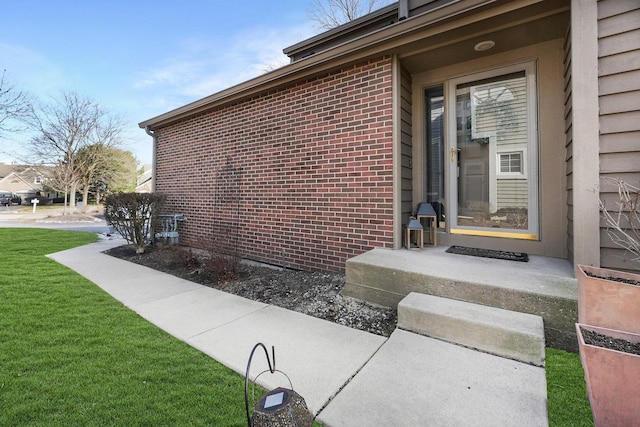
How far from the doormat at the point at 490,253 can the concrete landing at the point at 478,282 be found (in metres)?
0.12

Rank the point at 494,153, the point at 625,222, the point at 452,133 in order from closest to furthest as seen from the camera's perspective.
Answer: the point at 625,222
the point at 494,153
the point at 452,133

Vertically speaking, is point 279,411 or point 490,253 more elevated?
point 490,253

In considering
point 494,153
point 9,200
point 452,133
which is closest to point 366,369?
point 494,153

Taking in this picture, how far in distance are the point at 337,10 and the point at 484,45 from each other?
1160cm

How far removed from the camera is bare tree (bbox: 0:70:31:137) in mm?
9938

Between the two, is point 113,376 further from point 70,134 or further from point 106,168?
point 106,168

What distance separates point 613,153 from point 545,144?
40.5 inches

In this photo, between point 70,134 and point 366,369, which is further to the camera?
point 70,134

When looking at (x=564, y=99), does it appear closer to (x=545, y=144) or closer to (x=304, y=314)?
(x=545, y=144)

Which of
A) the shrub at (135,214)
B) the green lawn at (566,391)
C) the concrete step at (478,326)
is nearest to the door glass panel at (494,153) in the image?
the concrete step at (478,326)

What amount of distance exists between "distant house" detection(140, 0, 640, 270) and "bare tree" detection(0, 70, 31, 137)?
988cm

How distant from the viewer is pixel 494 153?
12.4ft

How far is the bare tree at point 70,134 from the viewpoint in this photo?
722 inches

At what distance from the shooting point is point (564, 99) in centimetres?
326
